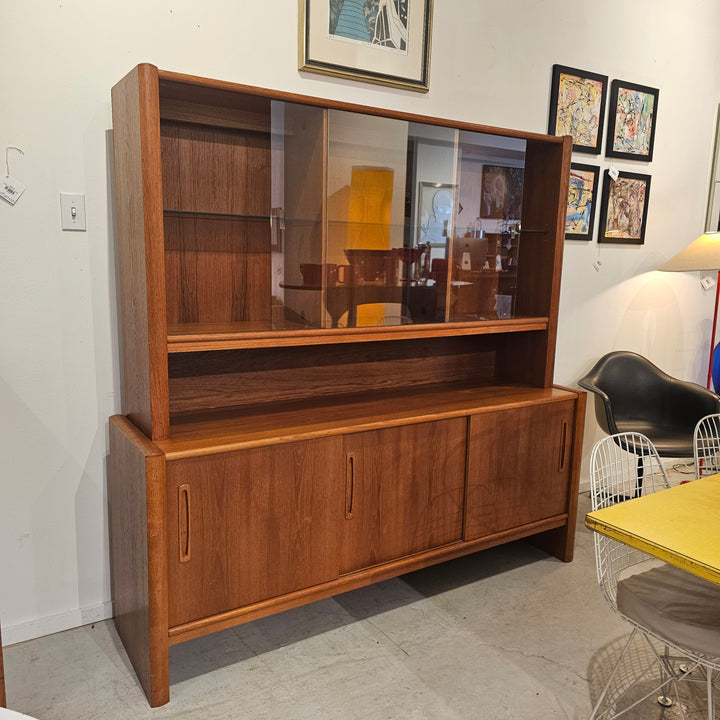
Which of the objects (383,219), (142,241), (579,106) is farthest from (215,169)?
(579,106)

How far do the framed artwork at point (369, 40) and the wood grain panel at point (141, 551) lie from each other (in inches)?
62.4

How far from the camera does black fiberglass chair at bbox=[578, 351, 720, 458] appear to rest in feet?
11.4

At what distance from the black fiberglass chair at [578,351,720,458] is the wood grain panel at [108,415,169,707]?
2406 millimetres

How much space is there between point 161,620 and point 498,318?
1.78m

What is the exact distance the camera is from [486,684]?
2088 millimetres

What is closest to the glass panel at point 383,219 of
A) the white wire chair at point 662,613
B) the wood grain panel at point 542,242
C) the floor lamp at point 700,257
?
the wood grain panel at point 542,242

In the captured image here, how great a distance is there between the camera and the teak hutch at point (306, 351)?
198 cm

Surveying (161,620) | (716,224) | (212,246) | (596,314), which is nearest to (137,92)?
(212,246)

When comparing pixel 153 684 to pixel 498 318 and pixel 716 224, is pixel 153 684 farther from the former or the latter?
pixel 716 224

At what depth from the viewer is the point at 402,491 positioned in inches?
93.8

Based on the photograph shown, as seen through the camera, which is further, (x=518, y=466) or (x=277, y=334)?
(x=518, y=466)

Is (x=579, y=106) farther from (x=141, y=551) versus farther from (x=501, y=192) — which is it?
(x=141, y=551)

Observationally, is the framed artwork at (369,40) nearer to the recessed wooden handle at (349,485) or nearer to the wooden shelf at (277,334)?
the wooden shelf at (277,334)

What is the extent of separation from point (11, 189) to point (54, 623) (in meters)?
1.52
